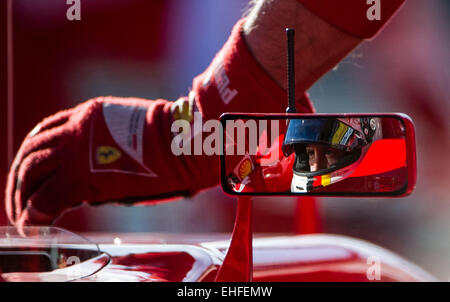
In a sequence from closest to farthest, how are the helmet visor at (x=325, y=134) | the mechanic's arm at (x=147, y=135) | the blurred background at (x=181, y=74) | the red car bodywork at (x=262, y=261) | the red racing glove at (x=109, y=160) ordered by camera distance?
1. the helmet visor at (x=325, y=134)
2. the red car bodywork at (x=262, y=261)
3. the mechanic's arm at (x=147, y=135)
4. the red racing glove at (x=109, y=160)
5. the blurred background at (x=181, y=74)

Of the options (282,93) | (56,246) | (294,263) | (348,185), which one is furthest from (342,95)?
(56,246)

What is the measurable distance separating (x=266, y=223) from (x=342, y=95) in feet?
2.03

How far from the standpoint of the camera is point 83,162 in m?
1.31

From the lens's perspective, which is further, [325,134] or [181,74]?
[181,74]

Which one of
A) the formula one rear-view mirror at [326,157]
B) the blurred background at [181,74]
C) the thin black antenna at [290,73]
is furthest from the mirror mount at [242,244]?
the blurred background at [181,74]

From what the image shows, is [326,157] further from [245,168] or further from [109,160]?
[109,160]

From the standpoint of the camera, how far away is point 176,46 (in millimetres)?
1571

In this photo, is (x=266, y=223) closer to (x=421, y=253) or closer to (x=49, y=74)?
(x=421, y=253)

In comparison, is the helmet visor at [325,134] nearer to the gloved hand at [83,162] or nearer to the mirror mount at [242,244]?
the mirror mount at [242,244]

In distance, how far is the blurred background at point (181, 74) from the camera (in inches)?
56.4

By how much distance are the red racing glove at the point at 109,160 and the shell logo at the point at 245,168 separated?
42 centimetres

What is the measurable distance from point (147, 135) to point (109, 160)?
133 millimetres

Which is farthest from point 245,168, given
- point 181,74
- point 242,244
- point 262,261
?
point 181,74
